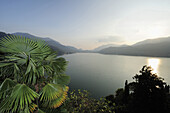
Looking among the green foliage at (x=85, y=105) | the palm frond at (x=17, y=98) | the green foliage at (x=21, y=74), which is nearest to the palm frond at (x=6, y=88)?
the green foliage at (x=21, y=74)

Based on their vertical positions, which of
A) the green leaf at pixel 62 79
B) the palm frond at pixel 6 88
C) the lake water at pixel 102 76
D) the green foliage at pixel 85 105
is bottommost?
the lake water at pixel 102 76

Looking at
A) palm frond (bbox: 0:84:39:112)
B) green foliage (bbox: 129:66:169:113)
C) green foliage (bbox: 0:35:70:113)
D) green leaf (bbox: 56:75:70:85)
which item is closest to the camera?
palm frond (bbox: 0:84:39:112)

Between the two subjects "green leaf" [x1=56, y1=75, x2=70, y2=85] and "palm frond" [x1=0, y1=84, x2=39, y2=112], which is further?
"green leaf" [x1=56, y1=75, x2=70, y2=85]

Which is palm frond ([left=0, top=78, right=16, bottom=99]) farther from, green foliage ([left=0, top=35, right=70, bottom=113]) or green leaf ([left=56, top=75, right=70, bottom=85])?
green leaf ([left=56, top=75, right=70, bottom=85])

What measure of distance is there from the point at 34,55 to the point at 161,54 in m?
226

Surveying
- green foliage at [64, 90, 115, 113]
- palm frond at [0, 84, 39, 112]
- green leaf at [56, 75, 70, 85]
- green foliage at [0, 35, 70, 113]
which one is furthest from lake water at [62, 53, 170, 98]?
palm frond at [0, 84, 39, 112]

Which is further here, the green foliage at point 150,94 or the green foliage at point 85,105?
the green foliage at point 150,94

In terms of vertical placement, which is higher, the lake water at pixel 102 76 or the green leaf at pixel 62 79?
the green leaf at pixel 62 79

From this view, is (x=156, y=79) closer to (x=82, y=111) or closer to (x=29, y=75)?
(x=82, y=111)

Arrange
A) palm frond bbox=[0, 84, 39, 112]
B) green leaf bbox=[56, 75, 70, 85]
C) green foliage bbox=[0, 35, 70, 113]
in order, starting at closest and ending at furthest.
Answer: palm frond bbox=[0, 84, 39, 112], green foliage bbox=[0, 35, 70, 113], green leaf bbox=[56, 75, 70, 85]

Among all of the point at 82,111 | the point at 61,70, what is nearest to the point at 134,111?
the point at 82,111

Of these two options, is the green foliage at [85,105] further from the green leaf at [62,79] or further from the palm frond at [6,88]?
the palm frond at [6,88]

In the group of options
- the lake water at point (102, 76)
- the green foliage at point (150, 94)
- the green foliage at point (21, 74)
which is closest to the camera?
the green foliage at point (21, 74)

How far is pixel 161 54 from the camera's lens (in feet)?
509
